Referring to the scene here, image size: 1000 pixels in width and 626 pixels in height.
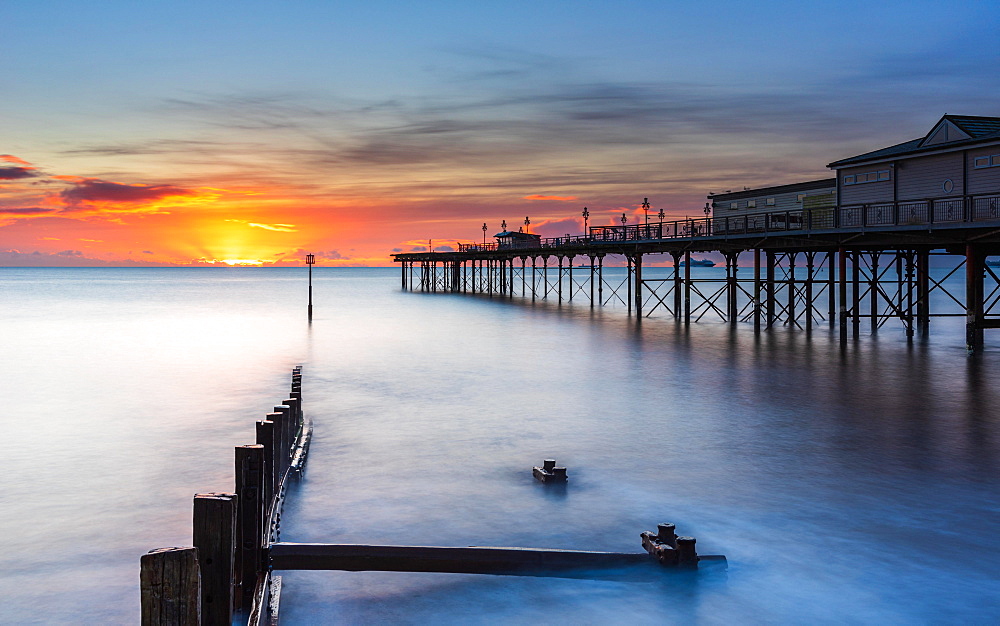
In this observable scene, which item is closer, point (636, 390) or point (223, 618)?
point (223, 618)

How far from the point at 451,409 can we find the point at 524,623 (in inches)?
482

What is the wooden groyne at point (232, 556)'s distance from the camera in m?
4.70

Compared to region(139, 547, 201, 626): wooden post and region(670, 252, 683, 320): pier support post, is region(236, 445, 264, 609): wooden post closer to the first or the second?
region(139, 547, 201, 626): wooden post

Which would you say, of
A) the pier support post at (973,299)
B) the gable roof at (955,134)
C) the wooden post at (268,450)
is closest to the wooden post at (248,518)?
the wooden post at (268,450)

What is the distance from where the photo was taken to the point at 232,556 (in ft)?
20.0

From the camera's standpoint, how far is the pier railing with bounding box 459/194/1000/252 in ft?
95.0

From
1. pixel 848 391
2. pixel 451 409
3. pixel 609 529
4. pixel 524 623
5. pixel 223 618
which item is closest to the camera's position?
pixel 223 618

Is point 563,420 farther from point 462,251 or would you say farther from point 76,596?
point 462,251

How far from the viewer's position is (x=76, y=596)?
9047 millimetres

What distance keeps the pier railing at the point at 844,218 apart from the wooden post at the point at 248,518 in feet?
88.6

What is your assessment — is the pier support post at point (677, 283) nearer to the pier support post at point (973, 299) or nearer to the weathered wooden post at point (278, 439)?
the pier support post at point (973, 299)

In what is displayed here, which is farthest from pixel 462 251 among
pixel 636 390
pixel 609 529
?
pixel 609 529

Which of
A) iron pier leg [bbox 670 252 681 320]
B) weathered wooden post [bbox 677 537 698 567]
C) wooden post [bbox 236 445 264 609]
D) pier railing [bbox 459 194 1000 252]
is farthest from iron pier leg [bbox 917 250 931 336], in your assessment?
wooden post [bbox 236 445 264 609]

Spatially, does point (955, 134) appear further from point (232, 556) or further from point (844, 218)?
point (232, 556)
